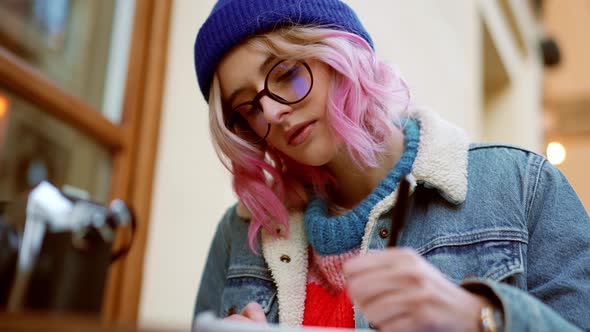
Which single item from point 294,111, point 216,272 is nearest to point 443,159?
point 294,111

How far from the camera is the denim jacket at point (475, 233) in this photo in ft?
3.04

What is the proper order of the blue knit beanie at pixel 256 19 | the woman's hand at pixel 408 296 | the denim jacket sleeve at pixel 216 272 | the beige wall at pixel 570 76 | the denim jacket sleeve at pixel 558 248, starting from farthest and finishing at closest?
1. the beige wall at pixel 570 76
2. the denim jacket sleeve at pixel 216 272
3. the blue knit beanie at pixel 256 19
4. the denim jacket sleeve at pixel 558 248
5. the woman's hand at pixel 408 296

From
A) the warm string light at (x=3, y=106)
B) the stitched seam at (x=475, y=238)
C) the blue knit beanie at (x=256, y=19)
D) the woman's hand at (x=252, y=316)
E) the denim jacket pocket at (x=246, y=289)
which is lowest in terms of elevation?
the woman's hand at (x=252, y=316)

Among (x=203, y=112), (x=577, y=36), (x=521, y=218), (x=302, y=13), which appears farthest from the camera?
(x=577, y=36)

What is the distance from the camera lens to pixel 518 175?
3.35 feet

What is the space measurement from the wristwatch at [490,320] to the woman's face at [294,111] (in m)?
0.48

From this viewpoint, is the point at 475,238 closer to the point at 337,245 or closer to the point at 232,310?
the point at 337,245

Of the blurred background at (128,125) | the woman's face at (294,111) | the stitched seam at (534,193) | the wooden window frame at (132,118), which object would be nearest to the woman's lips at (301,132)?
the woman's face at (294,111)

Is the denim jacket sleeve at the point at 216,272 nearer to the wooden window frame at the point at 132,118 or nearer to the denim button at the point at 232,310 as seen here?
the denim button at the point at 232,310

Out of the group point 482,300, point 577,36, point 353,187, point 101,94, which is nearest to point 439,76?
point 101,94

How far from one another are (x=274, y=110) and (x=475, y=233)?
35 cm

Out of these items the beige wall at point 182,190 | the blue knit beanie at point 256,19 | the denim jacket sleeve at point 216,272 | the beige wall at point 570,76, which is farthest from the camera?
the beige wall at point 570,76

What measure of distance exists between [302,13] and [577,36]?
4667 millimetres

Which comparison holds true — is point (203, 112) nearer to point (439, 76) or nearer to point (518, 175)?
point (518, 175)
